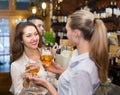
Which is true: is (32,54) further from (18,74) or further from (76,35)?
(76,35)

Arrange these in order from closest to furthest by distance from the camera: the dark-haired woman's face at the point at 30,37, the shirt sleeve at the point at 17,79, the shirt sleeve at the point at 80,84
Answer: the shirt sleeve at the point at 80,84 < the shirt sleeve at the point at 17,79 < the dark-haired woman's face at the point at 30,37

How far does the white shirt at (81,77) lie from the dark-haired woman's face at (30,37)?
844mm

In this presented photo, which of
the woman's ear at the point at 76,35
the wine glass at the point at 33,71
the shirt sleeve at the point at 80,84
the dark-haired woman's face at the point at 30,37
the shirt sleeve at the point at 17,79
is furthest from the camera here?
the dark-haired woman's face at the point at 30,37

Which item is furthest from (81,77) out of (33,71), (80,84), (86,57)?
(33,71)

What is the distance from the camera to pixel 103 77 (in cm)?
161

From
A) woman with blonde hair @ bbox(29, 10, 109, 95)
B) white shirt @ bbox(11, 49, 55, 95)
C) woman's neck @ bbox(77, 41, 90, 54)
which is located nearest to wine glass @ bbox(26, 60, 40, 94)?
white shirt @ bbox(11, 49, 55, 95)

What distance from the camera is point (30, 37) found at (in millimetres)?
2463

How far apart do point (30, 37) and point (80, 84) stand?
1047mm

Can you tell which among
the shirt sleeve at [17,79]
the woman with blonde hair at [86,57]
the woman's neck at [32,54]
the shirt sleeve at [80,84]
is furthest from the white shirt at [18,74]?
the shirt sleeve at [80,84]

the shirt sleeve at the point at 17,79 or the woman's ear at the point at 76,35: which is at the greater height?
the woman's ear at the point at 76,35

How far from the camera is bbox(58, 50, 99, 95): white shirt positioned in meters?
1.54

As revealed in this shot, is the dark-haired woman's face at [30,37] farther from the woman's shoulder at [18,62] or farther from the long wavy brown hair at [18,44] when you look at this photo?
the woman's shoulder at [18,62]

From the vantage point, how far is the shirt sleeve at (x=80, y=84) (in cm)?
153

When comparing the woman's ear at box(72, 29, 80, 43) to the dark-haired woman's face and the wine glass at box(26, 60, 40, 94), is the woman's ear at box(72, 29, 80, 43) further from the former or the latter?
the dark-haired woman's face
